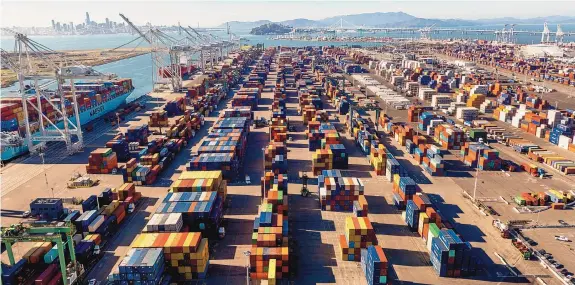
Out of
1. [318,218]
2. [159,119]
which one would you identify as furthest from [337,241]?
[159,119]

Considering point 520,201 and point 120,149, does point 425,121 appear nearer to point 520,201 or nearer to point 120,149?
point 520,201

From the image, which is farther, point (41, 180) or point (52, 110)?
point (52, 110)

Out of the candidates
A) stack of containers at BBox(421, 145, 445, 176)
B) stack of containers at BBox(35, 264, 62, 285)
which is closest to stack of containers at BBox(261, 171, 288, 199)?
stack of containers at BBox(35, 264, 62, 285)

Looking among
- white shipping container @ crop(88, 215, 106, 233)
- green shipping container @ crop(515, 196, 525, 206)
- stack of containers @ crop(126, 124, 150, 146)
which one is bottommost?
green shipping container @ crop(515, 196, 525, 206)

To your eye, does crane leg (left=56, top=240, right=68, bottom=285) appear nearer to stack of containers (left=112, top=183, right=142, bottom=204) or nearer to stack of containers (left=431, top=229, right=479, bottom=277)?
stack of containers (left=112, top=183, right=142, bottom=204)

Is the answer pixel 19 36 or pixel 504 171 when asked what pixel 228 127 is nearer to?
pixel 19 36

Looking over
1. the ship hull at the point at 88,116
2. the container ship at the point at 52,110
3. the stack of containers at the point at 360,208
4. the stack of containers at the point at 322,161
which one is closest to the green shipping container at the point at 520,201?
the stack of containers at the point at 360,208
